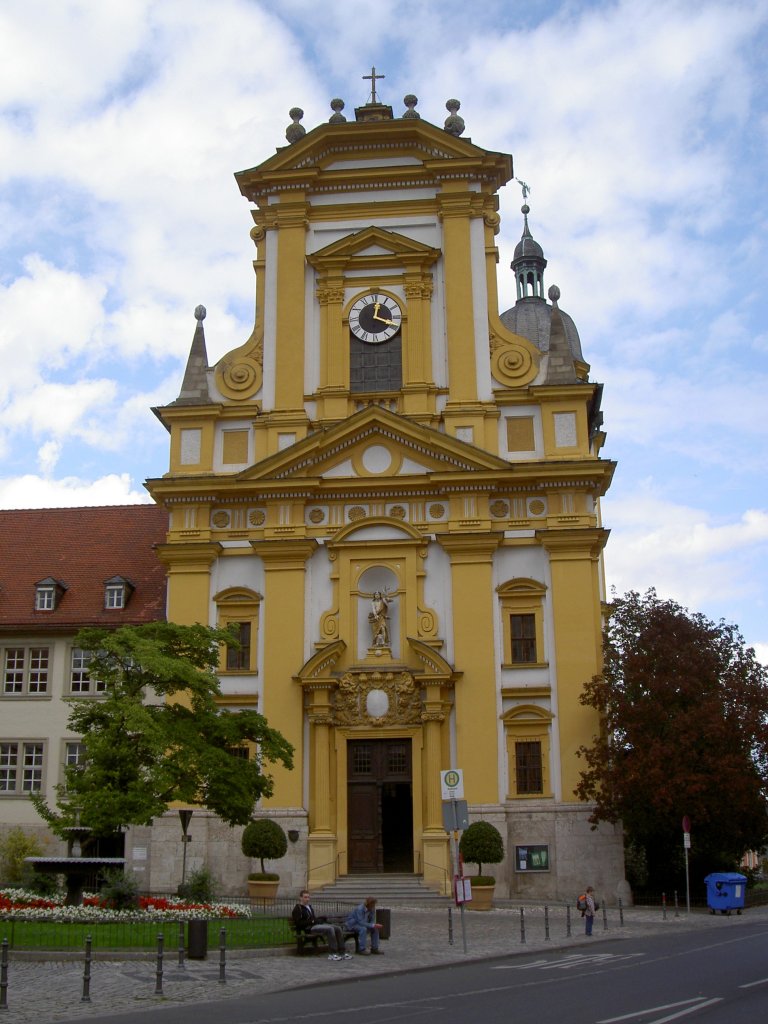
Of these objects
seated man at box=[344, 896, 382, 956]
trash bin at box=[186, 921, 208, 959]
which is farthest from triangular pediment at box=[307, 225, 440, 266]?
trash bin at box=[186, 921, 208, 959]

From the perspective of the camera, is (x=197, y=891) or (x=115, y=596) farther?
(x=115, y=596)

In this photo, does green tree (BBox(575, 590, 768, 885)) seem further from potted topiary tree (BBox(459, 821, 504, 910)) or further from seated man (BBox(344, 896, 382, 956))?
seated man (BBox(344, 896, 382, 956))

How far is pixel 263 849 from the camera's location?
35000mm

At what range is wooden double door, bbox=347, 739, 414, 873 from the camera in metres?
37.2

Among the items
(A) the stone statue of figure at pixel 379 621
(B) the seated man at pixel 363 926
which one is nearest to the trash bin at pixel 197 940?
(B) the seated man at pixel 363 926

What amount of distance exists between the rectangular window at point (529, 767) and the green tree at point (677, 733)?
1594mm

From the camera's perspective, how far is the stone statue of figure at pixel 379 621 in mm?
38219

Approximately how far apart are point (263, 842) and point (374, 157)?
2320 centimetres

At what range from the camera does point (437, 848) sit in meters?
35.9

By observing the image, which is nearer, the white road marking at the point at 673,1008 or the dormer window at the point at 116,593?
the white road marking at the point at 673,1008

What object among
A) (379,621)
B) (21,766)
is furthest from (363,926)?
(21,766)

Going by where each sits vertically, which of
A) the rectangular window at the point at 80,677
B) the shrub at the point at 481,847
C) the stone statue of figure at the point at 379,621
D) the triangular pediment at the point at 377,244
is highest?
the triangular pediment at the point at 377,244

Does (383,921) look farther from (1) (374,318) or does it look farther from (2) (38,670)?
(1) (374,318)

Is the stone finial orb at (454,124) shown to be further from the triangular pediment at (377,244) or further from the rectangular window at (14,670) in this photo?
the rectangular window at (14,670)
